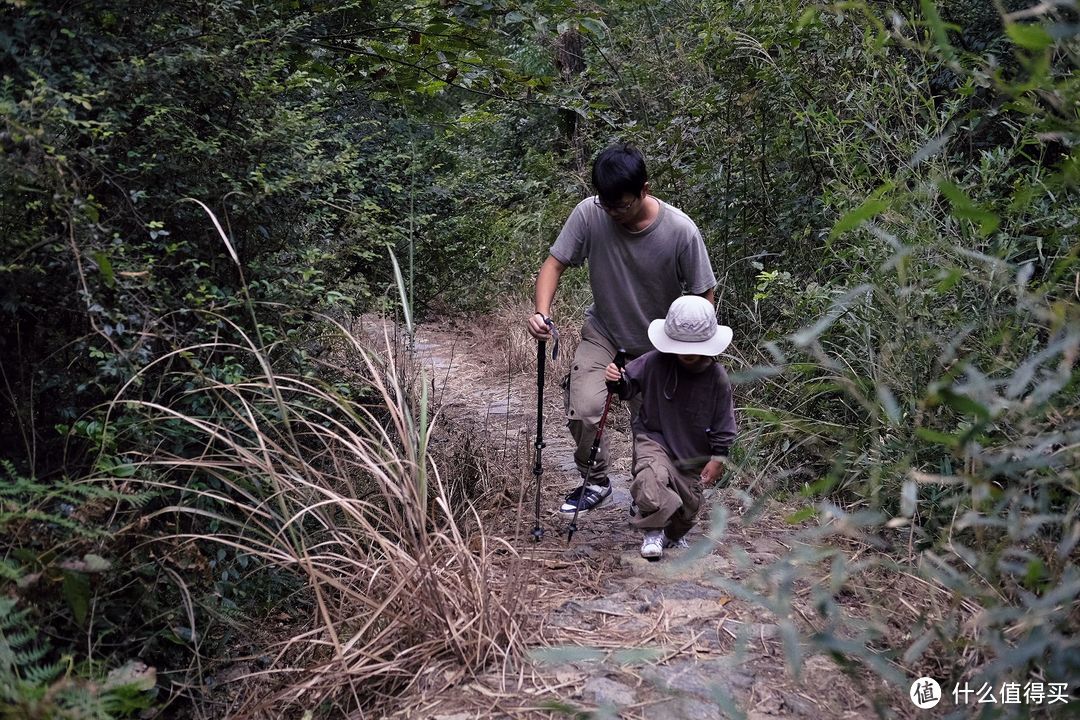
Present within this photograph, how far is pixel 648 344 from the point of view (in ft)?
15.9

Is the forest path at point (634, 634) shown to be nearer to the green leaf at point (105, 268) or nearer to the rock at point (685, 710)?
the rock at point (685, 710)

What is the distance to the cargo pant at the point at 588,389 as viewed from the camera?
15.7 ft

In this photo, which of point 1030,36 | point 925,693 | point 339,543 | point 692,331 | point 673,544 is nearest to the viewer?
point 1030,36

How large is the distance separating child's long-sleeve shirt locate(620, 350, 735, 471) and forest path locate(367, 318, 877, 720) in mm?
292

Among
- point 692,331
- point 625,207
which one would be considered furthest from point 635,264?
point 692,331

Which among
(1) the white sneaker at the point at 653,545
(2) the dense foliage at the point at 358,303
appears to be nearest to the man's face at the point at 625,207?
(2) the dense foliage at the point at 358,303

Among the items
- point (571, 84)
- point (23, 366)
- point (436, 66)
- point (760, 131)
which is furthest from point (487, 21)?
point (23, 366)

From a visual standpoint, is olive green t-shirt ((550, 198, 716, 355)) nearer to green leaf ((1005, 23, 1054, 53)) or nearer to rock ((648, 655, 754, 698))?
rock ((648, 655, 754, 698))

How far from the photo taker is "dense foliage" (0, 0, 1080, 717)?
95.6 inches

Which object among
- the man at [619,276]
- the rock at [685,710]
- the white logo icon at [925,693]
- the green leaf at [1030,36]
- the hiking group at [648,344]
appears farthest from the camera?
the man at [619,276]

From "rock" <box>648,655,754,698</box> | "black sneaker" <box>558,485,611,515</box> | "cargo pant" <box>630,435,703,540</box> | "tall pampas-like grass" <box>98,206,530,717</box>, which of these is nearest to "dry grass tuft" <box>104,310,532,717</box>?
"tall pampas-like grass" <box>98,206,530,717</box>

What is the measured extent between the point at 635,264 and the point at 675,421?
0.85m

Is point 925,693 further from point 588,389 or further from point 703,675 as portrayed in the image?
point 588,389

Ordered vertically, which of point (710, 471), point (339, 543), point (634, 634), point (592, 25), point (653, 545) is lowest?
point (653, 545)
